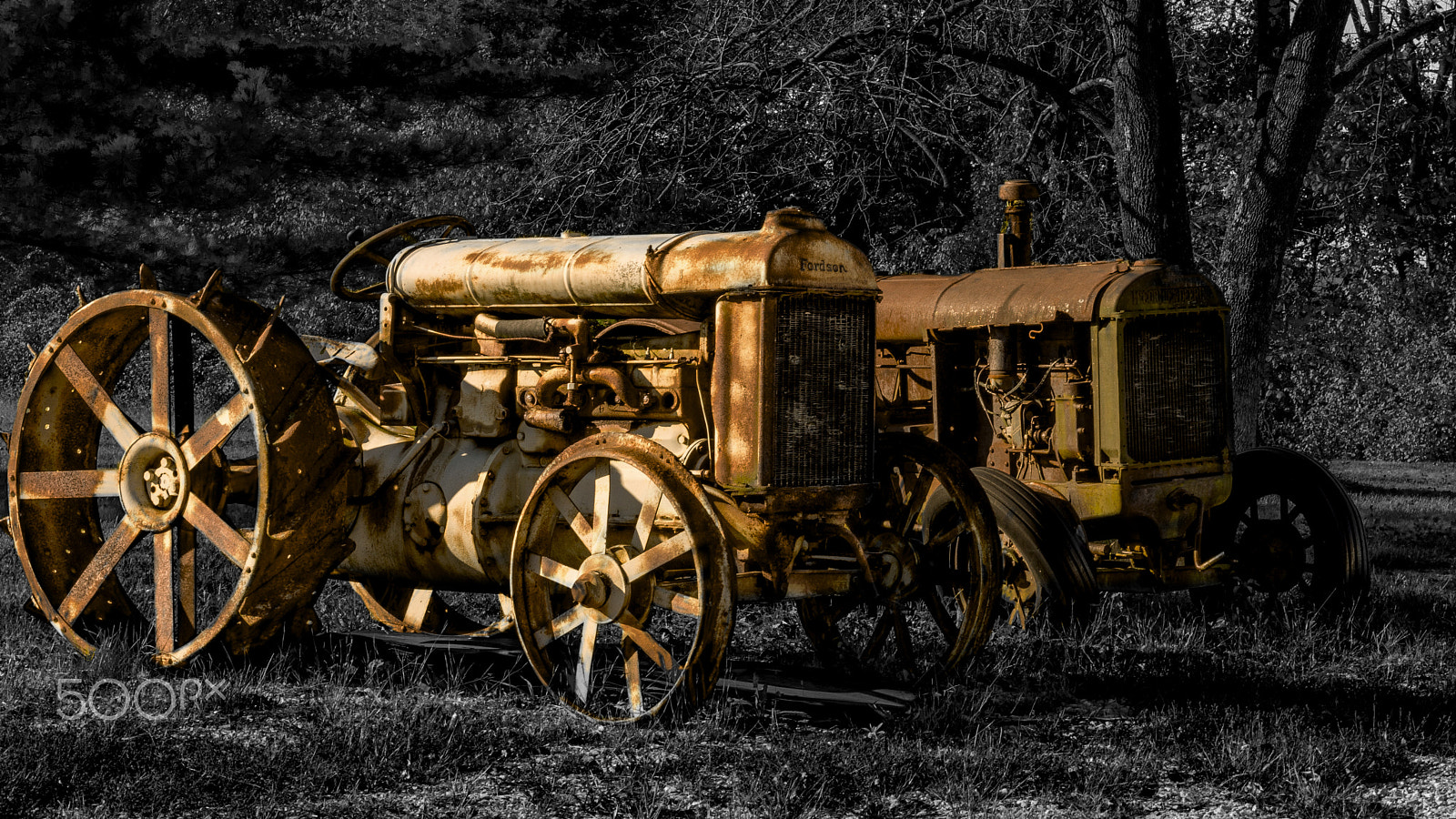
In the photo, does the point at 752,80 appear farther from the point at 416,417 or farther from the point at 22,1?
the point at 22,1

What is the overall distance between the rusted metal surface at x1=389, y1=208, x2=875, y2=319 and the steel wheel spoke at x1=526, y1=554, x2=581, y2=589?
830mm

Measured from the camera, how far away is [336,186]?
40.7 ft

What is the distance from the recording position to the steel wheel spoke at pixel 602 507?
15.4 feet

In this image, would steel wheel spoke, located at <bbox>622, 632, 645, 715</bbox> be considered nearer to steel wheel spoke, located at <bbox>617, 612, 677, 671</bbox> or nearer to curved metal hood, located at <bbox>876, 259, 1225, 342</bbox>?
steel wheel spoke, located at <bbox>617, 612, 677, 671</bbox>

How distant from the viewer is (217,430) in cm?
519

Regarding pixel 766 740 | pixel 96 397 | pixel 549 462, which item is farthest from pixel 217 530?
pixel 766 740

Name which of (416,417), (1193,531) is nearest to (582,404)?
(416,417)

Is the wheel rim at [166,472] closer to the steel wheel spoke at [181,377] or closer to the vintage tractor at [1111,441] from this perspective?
the steel wheel spoke at [181,377]

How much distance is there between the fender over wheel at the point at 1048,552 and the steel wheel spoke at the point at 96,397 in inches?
124

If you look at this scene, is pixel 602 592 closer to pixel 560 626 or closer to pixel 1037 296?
pixel 560 626

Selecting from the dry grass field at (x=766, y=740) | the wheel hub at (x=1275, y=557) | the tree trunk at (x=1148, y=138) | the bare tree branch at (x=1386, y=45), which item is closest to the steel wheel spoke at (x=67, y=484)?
the dry grass field at (x=766, y=740)

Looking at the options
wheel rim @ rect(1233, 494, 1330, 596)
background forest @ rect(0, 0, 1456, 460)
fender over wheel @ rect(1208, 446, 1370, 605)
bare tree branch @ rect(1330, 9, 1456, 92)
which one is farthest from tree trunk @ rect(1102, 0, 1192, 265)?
wheel rim @ rect(1233, 494, 1330, 596)

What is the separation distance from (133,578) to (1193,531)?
5126mm

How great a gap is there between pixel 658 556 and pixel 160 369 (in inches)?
80.2
